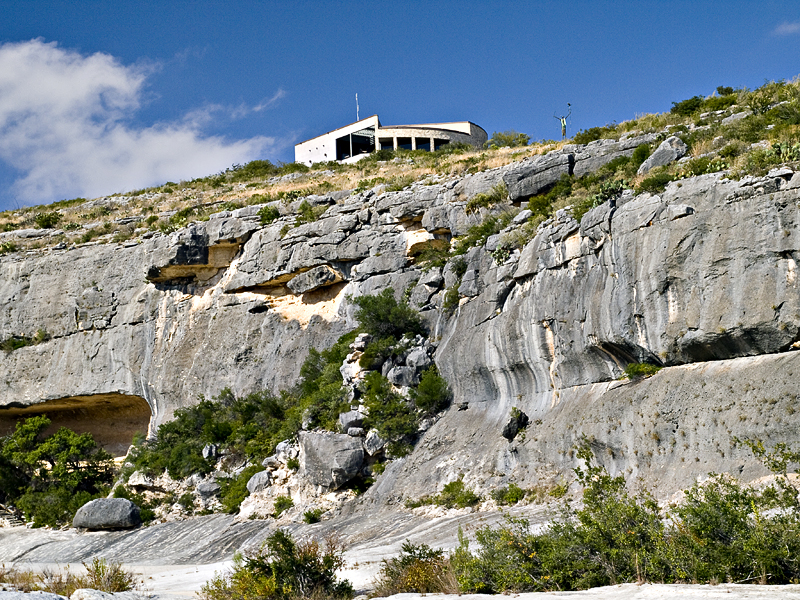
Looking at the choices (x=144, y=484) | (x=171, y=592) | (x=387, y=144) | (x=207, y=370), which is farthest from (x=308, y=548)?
(x=387, y=144)

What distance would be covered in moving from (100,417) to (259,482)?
685 inches

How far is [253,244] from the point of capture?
106ft

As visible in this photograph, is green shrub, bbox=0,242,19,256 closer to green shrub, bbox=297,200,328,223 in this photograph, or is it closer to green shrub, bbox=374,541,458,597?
green shrub, bbox=297,200,328,223

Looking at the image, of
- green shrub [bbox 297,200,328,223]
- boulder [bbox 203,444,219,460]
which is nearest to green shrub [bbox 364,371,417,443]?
boulder [bbox 203,444,219,460]

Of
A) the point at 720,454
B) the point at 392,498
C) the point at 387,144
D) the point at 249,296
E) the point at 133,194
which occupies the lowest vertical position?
the point at 392,498

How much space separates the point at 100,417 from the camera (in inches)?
1433

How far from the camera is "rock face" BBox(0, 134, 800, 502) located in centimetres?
1501

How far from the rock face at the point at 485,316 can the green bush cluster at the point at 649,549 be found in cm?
445

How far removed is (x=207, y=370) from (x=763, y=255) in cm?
2319

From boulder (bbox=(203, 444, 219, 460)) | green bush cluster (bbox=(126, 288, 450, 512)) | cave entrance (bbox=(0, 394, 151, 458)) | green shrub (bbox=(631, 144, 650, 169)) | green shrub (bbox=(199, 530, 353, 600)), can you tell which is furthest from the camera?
cave entrance (bbox=(0, 394, 151, 458))

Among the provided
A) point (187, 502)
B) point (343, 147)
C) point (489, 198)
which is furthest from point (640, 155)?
point (343, 147)

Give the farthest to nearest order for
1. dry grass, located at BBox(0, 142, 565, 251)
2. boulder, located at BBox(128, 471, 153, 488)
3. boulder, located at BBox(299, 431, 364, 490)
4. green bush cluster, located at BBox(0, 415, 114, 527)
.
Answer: dry grass, located at BBox(0, 142, 565, 251), green bush cluster, located at BBox(0, 415, 114, 527), boulder, located at BBox(128, 471, 153, 488), boulder, located at BBox(299, 431, 364, 490)

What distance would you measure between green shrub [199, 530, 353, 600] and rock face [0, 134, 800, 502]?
7.43 metres

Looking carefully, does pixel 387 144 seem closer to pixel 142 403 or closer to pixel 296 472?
pixel 142 403
